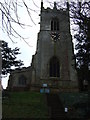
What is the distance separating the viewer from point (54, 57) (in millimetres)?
40875

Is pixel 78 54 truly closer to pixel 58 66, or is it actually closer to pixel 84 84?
pixel 58 66

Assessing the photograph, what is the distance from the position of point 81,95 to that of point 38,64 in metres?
13.4

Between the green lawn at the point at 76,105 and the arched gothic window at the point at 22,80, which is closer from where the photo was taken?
the green lawn at the point at 76,105

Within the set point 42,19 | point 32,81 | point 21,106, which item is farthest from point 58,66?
point 21,106

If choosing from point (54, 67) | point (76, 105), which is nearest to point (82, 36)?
point (76, 105)

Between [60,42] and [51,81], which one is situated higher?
[60,42]

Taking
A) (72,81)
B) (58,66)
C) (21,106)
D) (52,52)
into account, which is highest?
(52,52)

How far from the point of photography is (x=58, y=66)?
132 feet

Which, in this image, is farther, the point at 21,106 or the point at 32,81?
the point at 32,81

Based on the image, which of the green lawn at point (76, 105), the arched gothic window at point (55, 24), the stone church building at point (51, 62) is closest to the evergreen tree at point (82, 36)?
the green lawn at point (76, 105)

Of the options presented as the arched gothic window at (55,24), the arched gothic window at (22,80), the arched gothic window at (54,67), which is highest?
the arched gothic window at (55,24)

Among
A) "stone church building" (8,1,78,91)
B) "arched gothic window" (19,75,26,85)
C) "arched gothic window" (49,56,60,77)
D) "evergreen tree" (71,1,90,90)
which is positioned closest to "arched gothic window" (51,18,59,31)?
"stone church building" (8,1,78,91)

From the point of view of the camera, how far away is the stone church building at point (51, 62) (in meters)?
38.9

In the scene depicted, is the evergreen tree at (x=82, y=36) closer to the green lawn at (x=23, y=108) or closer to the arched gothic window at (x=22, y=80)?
the green lawn at (x=23, y=108)
